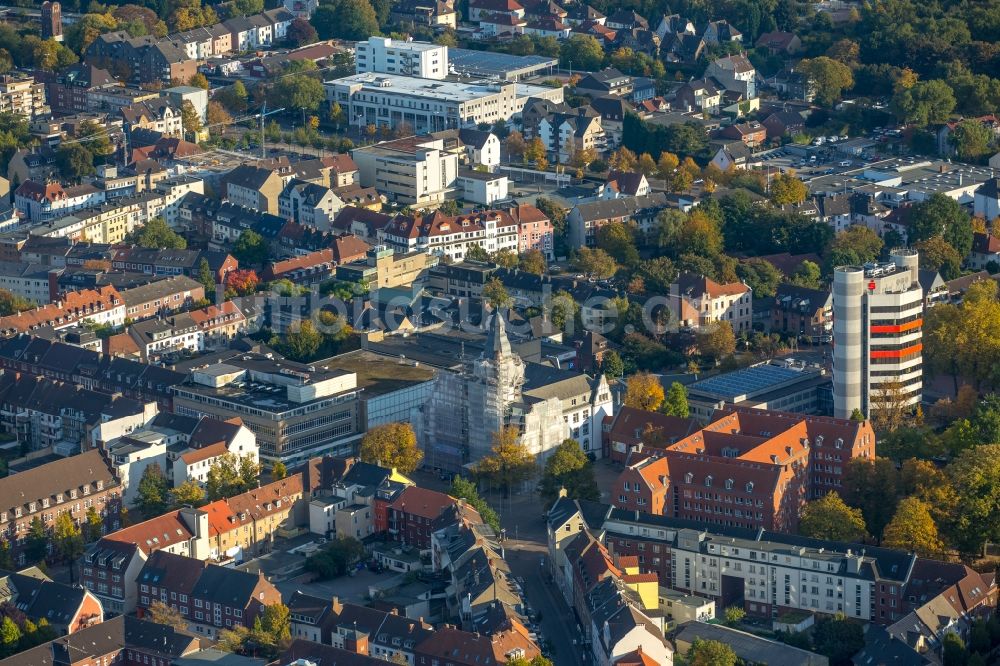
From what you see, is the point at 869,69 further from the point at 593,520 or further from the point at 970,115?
the point at 593,520

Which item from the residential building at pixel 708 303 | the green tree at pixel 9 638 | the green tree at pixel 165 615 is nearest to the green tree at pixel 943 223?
the residential building at pixel 708 303

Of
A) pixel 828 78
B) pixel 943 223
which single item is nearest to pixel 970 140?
pixel 828 78

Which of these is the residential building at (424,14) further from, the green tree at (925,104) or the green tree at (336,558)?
the green tree at (336,558)

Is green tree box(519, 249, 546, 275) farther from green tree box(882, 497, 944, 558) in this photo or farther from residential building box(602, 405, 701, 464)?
green tree box(882, 497, 944, 558)

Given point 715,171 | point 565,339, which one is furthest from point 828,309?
point 715,171

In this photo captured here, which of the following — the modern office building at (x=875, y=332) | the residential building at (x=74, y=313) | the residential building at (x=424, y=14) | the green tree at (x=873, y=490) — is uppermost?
the modern office building at (x=875, y=332)
